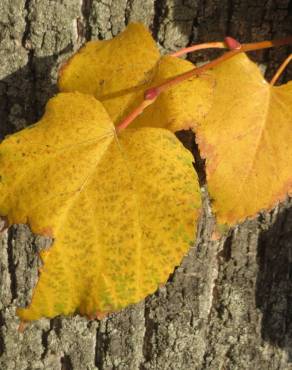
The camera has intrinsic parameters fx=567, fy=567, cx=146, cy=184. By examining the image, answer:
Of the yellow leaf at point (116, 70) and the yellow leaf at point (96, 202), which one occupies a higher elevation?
the yellow leaf at point (116, 70)

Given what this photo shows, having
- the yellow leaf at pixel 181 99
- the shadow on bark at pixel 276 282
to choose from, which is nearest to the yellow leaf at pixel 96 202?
the yellow leaf at pixel 181 99

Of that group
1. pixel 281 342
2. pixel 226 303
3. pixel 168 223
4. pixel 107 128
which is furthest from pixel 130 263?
pixel 281 342

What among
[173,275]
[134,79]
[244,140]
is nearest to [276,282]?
[173,275]

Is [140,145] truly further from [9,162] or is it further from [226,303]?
[226,303]

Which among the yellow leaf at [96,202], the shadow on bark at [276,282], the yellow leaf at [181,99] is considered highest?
the yellow leaf at [181,99]

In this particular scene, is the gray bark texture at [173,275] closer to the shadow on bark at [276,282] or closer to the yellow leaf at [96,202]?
the shadow on bark at [276,282]

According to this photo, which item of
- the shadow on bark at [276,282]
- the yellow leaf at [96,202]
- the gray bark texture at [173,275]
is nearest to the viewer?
the yellow leaf at [96,202]

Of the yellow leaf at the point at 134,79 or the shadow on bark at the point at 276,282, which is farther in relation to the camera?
the shadow on bark at the point at 276,282

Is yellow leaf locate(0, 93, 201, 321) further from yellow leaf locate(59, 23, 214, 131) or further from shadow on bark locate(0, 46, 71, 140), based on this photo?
shadow on bark locate(0, 46, 71, 140)
